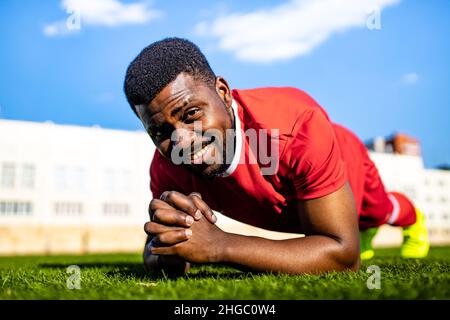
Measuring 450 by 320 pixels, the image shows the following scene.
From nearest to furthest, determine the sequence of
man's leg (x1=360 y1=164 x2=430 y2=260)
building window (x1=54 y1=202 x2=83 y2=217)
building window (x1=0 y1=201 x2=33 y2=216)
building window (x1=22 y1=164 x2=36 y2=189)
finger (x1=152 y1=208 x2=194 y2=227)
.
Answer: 1. finger (x1=152 y1=208 x2=194 y2=227)
2. man's leg (x1=360 y1=164 x2=430 y2=260)
3. building window (x1=22 y1=164 x2=36 y2=189)
4. building window (x1=0 y1=201 x2=33 y2=216)
5. building window (x1=54 y1=202 x2=83 y2=217)

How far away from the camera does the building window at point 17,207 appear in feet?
130

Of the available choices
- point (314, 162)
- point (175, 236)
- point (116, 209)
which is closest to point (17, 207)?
point (116, 209)

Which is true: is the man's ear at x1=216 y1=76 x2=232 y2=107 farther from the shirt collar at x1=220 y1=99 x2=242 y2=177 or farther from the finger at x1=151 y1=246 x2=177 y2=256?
the finger at x1=151 y1=246 x2=177 y2=256

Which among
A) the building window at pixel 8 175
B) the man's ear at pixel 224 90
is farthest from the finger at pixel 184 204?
the building window at pixel 8 175

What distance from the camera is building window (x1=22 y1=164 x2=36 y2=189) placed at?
129 ft

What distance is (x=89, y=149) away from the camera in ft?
137

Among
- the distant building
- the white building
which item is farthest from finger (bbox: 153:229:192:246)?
the distant building

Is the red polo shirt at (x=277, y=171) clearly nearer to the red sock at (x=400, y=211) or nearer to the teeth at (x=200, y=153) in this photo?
the teeth at (x=200, y=153)

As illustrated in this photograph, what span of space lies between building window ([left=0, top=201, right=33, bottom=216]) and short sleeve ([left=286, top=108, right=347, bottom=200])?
134 feet

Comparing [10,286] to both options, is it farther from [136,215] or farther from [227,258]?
[136,215]

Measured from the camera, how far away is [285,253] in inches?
116

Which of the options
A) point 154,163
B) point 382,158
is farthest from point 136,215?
point 154,163

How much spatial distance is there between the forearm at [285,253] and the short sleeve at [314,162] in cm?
34
